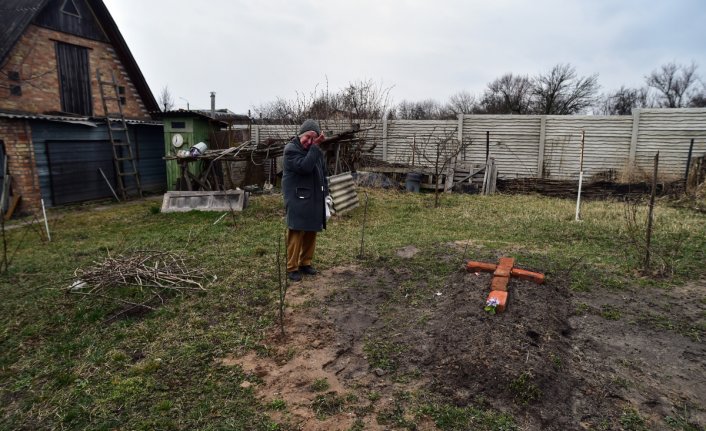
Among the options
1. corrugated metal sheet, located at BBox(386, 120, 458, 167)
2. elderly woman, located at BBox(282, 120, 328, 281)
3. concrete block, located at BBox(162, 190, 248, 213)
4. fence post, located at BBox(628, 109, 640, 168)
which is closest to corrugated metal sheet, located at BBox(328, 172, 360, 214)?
concrete block, located at BBox(162, 190, 248, 213)

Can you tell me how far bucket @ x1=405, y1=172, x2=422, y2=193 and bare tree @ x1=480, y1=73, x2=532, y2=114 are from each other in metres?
21.5

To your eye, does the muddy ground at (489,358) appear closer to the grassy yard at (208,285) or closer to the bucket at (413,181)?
the grassy yard at (208,285)

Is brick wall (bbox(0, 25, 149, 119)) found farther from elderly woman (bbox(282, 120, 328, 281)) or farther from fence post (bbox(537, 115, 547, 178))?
fence post (bbox(537, 115, 547, 178))

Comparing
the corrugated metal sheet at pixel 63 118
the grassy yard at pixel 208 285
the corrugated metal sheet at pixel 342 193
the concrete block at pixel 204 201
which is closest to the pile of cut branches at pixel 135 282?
the grassy yard at pixel 208 285

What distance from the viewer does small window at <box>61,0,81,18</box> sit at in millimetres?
11672

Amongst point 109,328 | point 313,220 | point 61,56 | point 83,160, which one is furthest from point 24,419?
point 61,56

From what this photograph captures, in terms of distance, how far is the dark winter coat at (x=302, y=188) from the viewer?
15.9 ft

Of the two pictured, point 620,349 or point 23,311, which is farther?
point 23,311

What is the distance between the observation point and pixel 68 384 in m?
3.12

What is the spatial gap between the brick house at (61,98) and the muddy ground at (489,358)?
9447mm

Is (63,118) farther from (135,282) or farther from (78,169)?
(135,282)

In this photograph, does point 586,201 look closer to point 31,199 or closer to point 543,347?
point 543,347

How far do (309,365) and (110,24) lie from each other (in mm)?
13655

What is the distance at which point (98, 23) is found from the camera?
12.7 m
